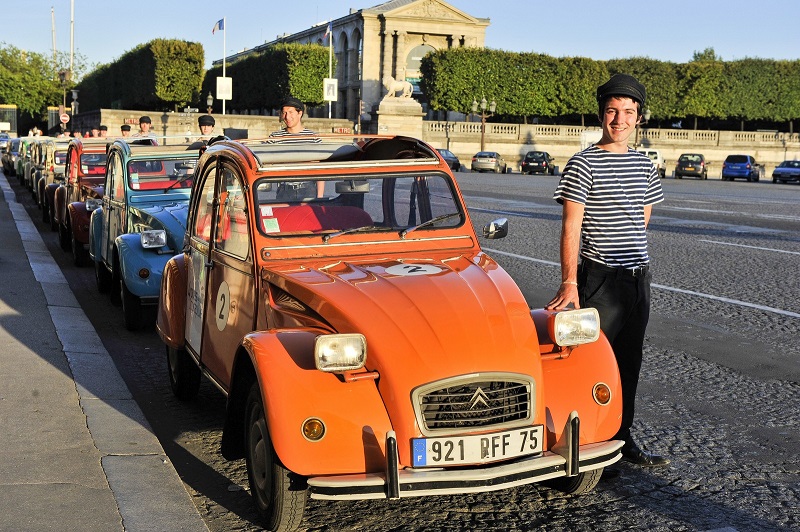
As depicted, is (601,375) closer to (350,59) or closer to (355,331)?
(355,331)

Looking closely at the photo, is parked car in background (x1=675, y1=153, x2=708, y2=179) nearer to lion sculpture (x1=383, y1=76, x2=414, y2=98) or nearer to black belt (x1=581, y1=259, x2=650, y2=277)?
lion sculpture (x1=383, y1=76, x2=414, y2=98)

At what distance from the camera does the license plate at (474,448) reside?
412 centimetres

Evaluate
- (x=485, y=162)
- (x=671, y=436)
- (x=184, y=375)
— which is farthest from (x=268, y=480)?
(x=485, y=162)

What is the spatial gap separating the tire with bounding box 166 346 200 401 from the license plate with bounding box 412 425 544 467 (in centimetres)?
273

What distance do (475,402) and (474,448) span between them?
0.18 metres

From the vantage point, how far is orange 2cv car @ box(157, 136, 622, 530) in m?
4.15

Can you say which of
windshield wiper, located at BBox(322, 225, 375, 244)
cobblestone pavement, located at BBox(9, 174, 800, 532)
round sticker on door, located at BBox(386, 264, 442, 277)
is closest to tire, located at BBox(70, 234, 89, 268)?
cobblestone pavement, located at BBox(9, 174, 800, 532)

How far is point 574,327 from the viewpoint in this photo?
461 centimetres

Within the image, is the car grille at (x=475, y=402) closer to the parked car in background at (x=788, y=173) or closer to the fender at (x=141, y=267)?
the fender at (x=141, y=267)

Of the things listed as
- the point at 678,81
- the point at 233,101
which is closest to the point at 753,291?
the point at 678,81

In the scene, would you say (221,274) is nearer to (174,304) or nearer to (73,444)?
(174,304)

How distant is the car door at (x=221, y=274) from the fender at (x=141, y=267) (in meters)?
2.67

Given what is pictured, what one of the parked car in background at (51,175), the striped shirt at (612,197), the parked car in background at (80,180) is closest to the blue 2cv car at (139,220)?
the parked car in background at (80,180)

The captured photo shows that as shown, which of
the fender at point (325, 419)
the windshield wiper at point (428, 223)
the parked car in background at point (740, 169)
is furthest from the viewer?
the parked car in background at point (740, 169)
